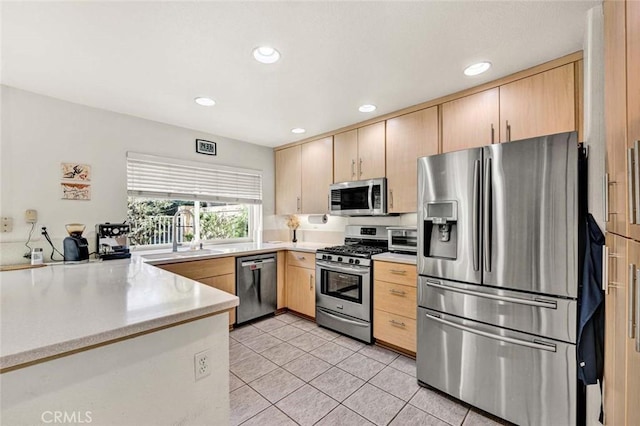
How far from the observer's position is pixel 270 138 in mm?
3645

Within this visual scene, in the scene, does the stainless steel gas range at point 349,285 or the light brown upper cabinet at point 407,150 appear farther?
the stainless steel gas range at point 349,285

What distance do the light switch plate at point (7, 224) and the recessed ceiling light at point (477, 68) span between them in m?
3.73

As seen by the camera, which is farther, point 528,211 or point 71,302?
point 528,211

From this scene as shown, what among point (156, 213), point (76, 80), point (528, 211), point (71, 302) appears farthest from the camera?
point (156, 213)

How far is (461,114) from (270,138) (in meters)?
2.34

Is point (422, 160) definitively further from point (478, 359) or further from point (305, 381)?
point (305, 381)

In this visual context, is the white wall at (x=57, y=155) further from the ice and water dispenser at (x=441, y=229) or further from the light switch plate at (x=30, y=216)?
the ice and water dispenser at (x=441, y=229)

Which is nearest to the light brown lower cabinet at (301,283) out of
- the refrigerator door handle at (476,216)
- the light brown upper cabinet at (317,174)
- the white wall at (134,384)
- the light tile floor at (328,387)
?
the light tile floor at (328,387)

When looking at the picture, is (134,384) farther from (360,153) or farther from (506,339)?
(360,153)

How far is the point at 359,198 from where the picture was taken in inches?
119

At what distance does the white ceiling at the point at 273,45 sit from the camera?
137cm

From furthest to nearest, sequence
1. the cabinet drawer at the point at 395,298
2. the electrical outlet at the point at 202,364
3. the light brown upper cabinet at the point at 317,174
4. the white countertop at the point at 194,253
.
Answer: the light brown upper cabinet at the point at 317,174, the white countertop at the point at 194,253, the cabinet drawer at the point at 395,298, the electrical outlet at the point at 202,364

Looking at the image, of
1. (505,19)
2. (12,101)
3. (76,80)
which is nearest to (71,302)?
(76,80)

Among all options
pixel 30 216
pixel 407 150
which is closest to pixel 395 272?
pixel 407 150
